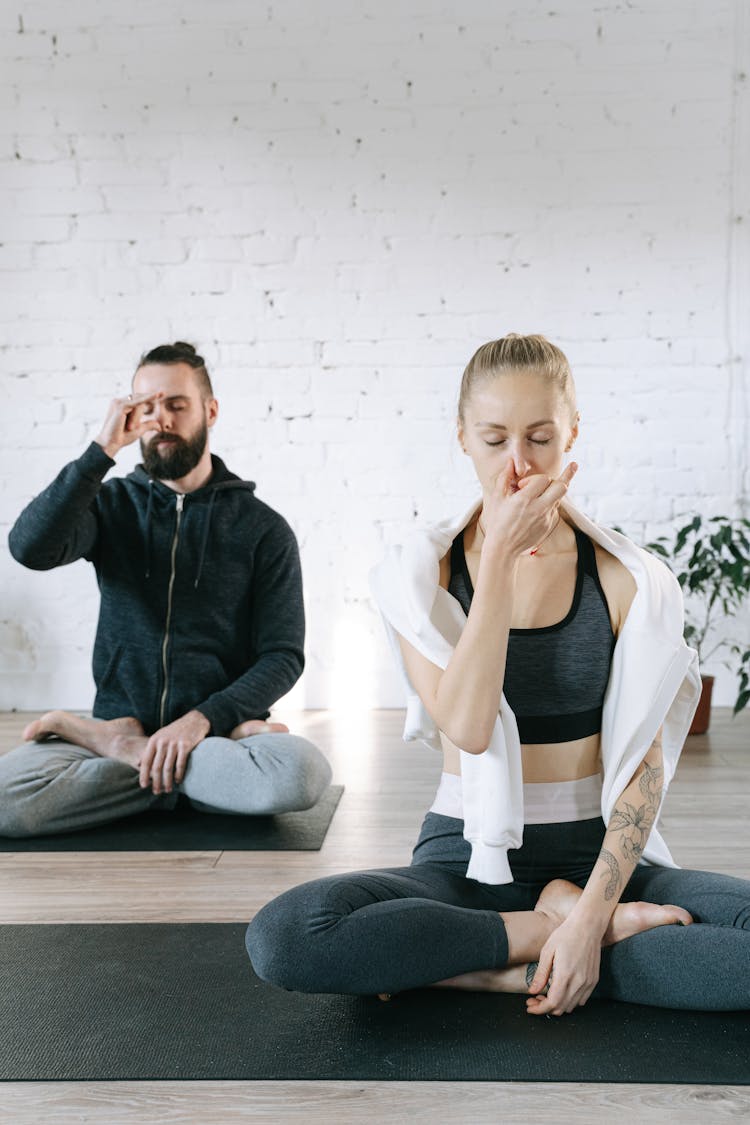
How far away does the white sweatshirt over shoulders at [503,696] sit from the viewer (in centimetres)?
153

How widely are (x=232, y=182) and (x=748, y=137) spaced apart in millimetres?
1838

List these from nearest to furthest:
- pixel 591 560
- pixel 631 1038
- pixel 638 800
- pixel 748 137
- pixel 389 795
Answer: pixel 631 1038, pixel 638 800, pixel 591 560, pixel 389 795, pixel 748 137

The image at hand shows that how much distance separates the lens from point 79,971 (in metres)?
1.63

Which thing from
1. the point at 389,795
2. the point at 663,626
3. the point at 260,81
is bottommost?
the point at 389,795

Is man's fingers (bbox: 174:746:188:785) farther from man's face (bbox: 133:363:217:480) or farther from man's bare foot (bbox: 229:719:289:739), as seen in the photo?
man's face (bbox: 133:363:217:480)

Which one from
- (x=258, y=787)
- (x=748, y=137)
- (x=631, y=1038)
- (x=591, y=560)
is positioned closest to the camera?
(x=631, y=1038)

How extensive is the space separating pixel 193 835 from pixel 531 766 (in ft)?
3.41

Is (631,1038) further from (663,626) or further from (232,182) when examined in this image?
(232,182)

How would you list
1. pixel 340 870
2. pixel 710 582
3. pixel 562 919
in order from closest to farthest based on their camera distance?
pixel 562 919
pixel 340 870
pixel 710 582

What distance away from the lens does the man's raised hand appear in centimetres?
247

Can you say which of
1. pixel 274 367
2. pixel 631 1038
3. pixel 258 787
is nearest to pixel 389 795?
pixel 258 787

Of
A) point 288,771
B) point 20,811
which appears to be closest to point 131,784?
point 20,811

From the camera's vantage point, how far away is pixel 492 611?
146cm

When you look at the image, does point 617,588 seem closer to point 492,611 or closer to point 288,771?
point 492,611
